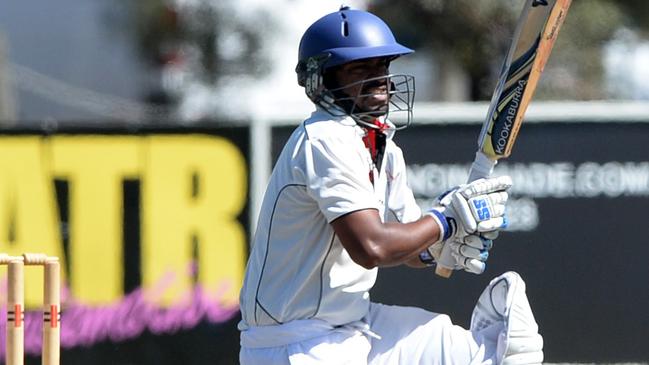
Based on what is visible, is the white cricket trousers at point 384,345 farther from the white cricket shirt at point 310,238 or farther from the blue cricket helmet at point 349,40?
the blue cricket helmet at point 349,40

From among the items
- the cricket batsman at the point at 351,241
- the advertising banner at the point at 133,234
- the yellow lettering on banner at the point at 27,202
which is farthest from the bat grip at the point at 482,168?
the yellow lettering on banner at the point at 27,202

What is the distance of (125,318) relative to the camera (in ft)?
27.6

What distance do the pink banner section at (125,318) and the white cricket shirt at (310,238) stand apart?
3722 millimetres

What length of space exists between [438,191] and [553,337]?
3.53ft

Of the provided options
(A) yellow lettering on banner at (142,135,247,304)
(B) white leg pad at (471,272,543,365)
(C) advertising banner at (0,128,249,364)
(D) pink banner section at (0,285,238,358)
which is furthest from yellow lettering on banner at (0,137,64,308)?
(B) white leg pad at (471,272,543,365)

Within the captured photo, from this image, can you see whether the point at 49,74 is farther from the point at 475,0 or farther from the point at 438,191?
the point at 438,191

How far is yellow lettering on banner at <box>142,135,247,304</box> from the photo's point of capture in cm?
839

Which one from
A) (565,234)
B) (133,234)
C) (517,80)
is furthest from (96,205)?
(517,80)

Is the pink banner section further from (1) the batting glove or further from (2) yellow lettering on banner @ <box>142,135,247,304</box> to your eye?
(1) the batting glove

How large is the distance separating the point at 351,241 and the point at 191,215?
4136 millimetres

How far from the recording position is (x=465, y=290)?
833 cm

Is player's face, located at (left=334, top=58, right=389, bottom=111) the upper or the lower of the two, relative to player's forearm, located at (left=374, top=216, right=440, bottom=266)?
upper

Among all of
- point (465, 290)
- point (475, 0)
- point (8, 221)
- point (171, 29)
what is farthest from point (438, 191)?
point (171, 29)

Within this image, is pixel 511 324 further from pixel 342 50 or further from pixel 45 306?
pixel 45 306
